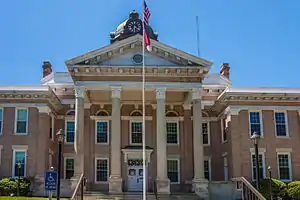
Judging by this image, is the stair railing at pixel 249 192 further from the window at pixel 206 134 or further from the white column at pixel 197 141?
the window at pixel 206 134

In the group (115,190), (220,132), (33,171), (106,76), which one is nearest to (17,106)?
(33,171)

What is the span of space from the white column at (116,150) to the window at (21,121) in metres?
7.29

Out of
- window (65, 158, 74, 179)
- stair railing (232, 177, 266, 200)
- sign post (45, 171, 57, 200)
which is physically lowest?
stair railing (232, 177, 266, 200)

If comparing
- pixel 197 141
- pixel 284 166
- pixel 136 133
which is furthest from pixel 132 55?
pixel 284 166

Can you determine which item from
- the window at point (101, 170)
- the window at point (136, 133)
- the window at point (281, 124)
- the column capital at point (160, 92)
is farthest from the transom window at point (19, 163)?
the window at point (281, 124)

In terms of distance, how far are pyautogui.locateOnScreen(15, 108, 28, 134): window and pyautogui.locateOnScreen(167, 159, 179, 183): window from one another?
1136 centimetres

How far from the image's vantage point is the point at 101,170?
35.3m

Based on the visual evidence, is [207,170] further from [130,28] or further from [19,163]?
[130,28]

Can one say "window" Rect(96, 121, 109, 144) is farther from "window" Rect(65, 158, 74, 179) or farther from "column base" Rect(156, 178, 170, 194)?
"column base" Rect(156, 178, 170, 194)

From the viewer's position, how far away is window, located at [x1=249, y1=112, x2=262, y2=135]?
34.5m

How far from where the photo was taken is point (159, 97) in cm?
3155

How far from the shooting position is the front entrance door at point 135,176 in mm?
34594

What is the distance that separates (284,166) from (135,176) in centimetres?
1127

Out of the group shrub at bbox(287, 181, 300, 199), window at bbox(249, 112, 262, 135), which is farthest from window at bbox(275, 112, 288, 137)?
shrub at bbox(287, 181, 300, 199)
